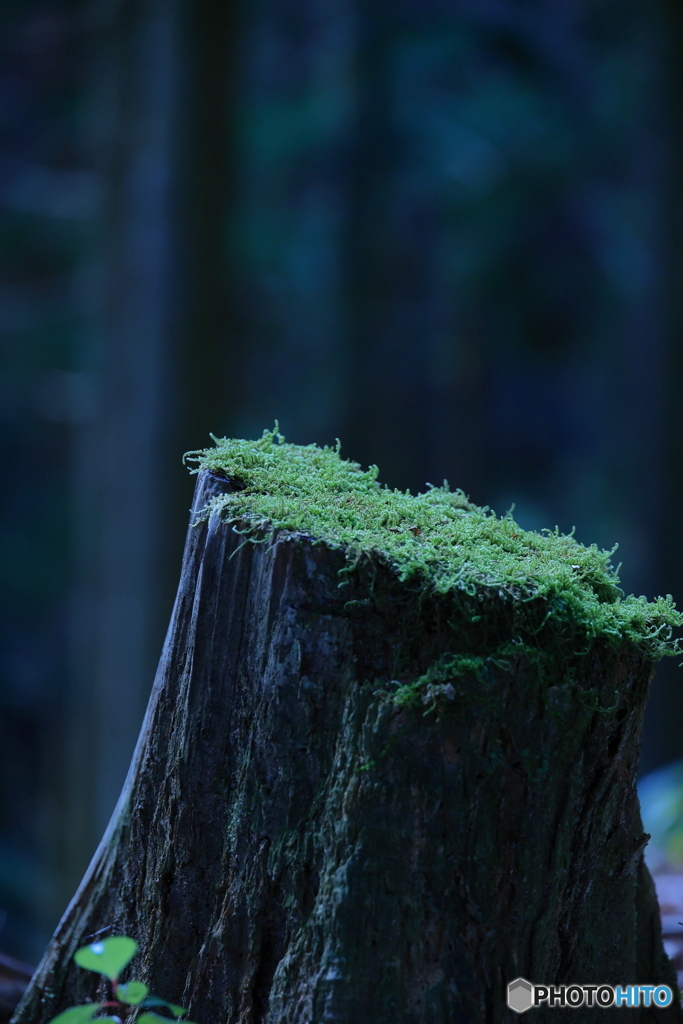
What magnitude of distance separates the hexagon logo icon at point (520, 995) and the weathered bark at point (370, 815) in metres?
0.02

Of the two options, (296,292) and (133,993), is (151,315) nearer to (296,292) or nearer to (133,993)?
(133,993)

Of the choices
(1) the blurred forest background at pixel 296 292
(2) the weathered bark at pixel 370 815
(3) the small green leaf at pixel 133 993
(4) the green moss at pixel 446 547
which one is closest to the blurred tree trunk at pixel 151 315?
(1) the blurred forest background at pixel 296 292

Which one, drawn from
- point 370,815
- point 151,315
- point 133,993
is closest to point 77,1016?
point 133,993

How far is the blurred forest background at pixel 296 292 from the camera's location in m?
6.36

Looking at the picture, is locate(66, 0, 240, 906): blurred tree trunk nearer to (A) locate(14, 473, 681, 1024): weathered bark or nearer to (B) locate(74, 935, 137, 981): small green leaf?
(A) locate(14, 473, 681, 1024): weathered bark

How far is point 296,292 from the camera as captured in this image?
41.0 ft

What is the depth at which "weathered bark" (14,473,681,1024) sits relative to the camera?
1494 millimetres

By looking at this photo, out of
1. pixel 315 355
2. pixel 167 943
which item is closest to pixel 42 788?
pixel 315 355

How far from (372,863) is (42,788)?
36.1ft

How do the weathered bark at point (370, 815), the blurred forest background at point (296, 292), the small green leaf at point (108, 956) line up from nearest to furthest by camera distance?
the small green leaf at point (108, 956), the weathered bark at point (370, 815), the blurred forest background at point (296, 292)

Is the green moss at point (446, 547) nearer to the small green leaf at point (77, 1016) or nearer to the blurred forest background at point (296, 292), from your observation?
the small green leaf at point (77, 1016)

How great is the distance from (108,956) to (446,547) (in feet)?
3.05

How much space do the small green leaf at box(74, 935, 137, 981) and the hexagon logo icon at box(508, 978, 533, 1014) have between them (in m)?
0.68

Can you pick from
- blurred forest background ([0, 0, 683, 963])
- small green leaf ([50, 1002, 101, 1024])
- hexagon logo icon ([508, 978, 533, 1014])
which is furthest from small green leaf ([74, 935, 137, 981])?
blurred forest background ([0, 0, 683, 963])
